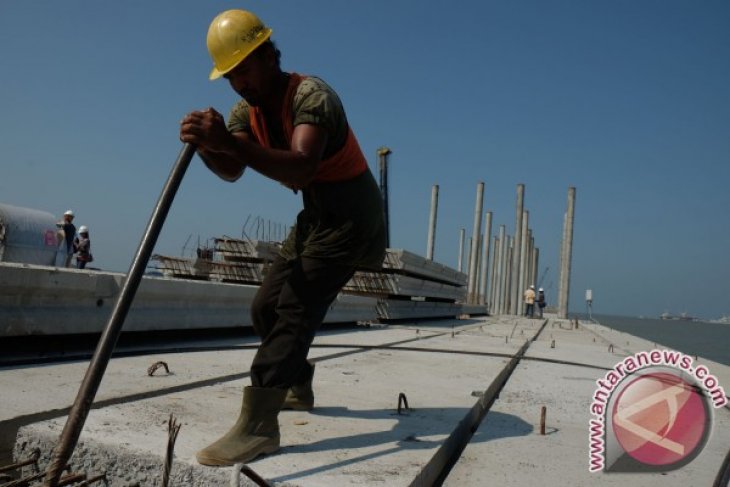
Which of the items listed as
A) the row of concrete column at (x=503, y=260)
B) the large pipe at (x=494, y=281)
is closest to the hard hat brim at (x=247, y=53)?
the row of concrete column at (x=503, y=260)

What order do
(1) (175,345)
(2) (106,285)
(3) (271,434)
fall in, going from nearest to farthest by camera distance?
(3) (271,434), (2) (106,285), (1) (175,345)

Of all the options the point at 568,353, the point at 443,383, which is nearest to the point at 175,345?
the point at 443,383

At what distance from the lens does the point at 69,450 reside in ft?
5.71

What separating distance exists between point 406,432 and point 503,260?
42.1m

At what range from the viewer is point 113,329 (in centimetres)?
184

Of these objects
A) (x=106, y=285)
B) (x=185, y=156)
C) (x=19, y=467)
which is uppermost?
(x=185, y=156)

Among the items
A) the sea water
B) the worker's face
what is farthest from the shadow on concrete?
the sea water

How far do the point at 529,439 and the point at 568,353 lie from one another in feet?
16.0

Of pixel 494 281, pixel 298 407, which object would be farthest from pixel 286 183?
pixel 494 281

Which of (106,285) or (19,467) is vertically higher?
(106,285)

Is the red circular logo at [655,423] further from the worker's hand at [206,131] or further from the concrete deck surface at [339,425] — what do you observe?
the worker's hand at [206,131]

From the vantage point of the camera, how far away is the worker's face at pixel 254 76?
2.34m

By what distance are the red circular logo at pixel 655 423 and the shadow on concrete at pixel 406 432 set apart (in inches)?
22.1

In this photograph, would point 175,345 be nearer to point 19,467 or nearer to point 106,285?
point 106,285
